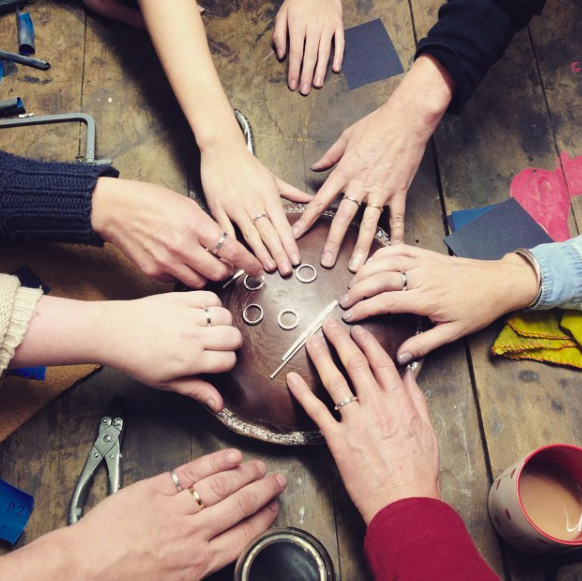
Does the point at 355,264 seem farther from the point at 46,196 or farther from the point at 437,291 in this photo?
the point at 46,196

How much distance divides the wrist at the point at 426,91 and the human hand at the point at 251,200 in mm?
273

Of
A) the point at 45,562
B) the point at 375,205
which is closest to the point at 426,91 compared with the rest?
the point at 375,205

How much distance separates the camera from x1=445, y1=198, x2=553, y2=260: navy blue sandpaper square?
110cm

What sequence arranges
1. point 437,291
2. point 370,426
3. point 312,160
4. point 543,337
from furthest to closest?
point 312,160 < point 543,337 < point 437,291 < point 370,426

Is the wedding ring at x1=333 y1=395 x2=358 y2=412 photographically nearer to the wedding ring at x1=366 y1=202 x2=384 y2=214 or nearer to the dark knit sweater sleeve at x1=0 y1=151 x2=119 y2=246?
the wedding ring at x1=366 y1=202 x2=384 y2=214

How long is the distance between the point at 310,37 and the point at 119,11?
466 mm

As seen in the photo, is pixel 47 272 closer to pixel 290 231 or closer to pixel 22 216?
pixel 22 216

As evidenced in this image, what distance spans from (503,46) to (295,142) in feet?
1.53

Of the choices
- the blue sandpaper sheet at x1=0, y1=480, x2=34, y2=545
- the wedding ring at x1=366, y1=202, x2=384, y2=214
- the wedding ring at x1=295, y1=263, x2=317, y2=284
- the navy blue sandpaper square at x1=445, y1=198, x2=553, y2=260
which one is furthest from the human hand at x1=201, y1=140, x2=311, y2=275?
the blue sandpaper sheet at x1=0, y1=480, x2=34, y2=545

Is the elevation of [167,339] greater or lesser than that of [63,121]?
lesser

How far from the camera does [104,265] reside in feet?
3.64

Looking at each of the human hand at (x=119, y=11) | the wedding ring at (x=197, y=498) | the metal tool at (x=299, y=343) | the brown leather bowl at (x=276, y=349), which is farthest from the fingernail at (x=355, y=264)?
the human hand at (x=119, y=11)

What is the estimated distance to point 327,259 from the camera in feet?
3.05

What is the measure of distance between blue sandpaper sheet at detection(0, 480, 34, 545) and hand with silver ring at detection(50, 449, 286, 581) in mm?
181
